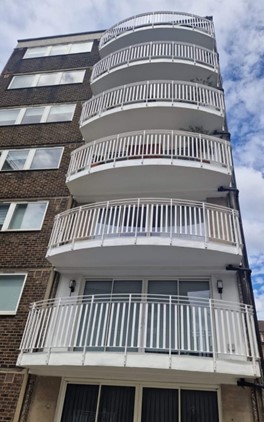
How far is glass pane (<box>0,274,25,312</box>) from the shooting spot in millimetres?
7988

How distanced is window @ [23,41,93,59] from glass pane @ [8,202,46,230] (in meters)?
9.51

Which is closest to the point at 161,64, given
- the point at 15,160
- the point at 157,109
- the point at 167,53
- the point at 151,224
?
the point at 167,53

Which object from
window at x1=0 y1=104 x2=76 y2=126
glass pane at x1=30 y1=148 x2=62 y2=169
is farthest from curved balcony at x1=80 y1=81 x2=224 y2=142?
window at x1=0 y1=104 x2=76 y2=126

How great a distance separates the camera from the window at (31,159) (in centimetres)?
1092

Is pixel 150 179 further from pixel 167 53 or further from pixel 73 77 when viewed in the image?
pixel 73 77

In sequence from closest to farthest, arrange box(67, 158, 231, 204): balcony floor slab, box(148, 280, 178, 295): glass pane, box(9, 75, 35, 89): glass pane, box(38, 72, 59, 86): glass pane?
box(148, 280, 178, 295): glass pane
box(67, 158, 231, 204): balcony floor slab
box(38, 72, 59, 86): glass pane
box(9, 75, 35, 89): glass pane

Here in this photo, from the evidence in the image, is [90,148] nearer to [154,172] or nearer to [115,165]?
[115,165]

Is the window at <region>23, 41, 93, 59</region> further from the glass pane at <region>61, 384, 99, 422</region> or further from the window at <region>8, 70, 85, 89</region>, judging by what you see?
the glass pane at <region>61, 384, 99, 422</region>

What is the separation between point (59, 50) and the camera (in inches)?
636

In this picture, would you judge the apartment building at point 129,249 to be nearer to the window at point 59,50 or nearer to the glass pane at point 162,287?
the glass pane at point 162,287

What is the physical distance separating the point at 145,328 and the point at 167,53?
9.87 m

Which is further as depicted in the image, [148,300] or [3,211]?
[3,211]

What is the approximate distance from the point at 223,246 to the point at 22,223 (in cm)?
577

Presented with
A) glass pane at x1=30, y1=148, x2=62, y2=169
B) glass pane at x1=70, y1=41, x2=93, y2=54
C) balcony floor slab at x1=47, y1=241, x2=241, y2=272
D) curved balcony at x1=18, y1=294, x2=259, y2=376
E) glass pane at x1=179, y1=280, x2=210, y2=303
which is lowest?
curved balcony at x1=18, y1=294, x2=259, y2=376
